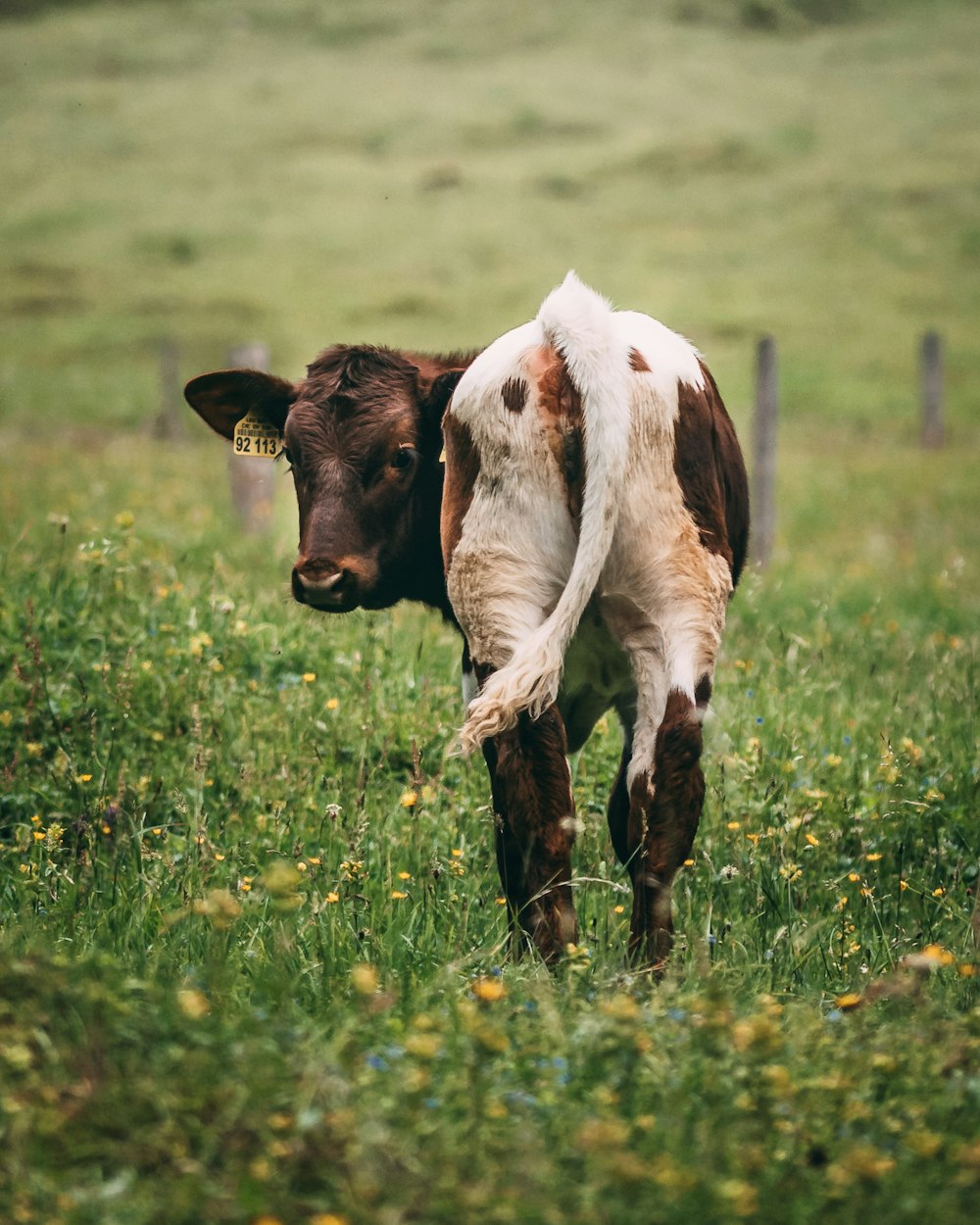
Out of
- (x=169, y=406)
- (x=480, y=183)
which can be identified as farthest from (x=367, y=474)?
(x=480, y=183)

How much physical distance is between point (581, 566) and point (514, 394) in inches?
21.4

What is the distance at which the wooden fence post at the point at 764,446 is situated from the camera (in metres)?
11.5

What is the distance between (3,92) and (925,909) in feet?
151

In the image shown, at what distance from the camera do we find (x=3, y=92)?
43.7 meters

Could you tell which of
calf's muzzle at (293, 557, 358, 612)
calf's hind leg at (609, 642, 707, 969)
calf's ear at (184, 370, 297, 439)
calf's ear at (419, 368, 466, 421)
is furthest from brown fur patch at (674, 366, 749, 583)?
calf's ear at (184, 370, 297, 439)

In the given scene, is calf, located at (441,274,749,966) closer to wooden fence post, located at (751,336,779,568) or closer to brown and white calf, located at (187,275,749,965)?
brown and white calf, located at (187,275,749,965)

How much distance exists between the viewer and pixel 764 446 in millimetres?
11664

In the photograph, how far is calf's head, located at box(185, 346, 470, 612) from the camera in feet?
14.8

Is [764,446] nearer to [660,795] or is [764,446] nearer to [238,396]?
[238,396]

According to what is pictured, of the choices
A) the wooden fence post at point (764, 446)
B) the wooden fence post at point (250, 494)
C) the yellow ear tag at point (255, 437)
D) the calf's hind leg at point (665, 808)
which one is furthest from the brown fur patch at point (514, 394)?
the wooden fence post at point (764, 446)

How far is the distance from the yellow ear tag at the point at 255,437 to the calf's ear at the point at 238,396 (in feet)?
0.07

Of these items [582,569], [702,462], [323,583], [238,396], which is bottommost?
[323,583]

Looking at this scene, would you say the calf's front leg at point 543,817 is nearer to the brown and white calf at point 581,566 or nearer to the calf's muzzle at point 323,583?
the brown and white calf at point 581,566

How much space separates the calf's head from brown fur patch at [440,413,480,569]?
2.21 feet
